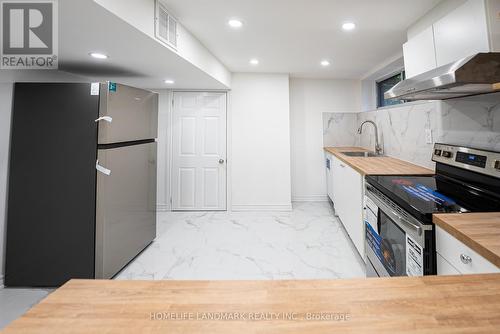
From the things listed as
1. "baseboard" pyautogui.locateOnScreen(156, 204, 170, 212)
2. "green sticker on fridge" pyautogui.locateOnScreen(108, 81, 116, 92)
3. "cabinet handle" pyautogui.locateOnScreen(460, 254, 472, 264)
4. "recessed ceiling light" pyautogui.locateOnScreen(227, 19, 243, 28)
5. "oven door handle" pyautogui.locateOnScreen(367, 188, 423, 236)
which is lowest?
"baseboard" pyautogui.locateOnScreen(156, 204, 170, 212)

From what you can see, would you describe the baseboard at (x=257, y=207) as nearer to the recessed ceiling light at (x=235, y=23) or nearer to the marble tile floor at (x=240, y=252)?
the marble tile floor at (x=240, y=252)

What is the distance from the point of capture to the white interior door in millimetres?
4051

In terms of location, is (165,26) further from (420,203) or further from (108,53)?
(420,203)

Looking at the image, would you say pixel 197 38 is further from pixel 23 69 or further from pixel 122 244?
pixel 122 244

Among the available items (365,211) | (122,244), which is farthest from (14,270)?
(365,211)

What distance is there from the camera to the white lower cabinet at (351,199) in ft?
7.46

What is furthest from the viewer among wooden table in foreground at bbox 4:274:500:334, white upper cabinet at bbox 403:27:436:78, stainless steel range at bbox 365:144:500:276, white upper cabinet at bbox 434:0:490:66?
white upper cabinet at bbox 403:27:436:78

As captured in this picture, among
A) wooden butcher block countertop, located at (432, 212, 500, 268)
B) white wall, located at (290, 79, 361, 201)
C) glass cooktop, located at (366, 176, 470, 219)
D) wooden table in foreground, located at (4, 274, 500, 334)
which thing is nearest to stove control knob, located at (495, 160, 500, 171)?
glass cooktop, located at (366, 176, 470, 219)

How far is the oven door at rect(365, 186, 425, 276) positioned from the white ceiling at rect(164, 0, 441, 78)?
1.51 m

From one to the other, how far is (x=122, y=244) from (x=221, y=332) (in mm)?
2191

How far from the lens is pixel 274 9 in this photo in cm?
199

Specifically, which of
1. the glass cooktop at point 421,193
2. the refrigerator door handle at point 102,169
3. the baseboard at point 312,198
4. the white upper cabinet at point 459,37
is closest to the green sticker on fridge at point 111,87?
the refrigerator door handle at point 102,169

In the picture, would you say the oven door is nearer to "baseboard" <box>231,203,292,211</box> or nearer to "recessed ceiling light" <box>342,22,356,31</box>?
"recessed ceiling light" <box>342,22,356,31</box>

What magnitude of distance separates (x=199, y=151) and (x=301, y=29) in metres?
2.45
